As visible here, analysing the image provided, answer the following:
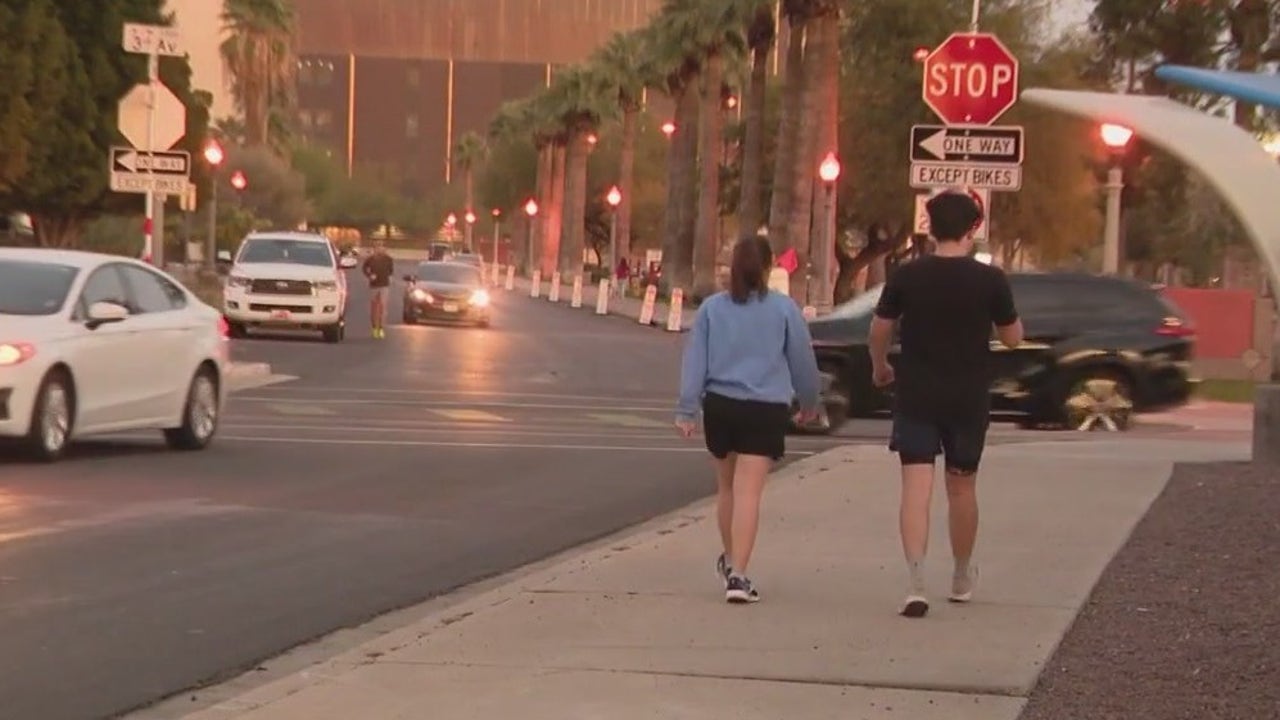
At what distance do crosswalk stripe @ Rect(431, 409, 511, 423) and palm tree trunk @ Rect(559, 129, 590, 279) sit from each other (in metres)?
75.3

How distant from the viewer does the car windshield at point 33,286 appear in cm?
1702

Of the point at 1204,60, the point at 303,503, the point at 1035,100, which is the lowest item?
the point at 303,503

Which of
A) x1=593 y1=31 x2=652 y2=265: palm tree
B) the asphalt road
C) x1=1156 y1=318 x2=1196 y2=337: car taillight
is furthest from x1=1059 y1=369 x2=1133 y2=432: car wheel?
x1=593 y1=31 x2=652 y2=265: palm tree

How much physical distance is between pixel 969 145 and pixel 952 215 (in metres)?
11.6

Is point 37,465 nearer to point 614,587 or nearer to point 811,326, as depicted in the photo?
point 614,587

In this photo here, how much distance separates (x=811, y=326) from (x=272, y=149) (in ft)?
292

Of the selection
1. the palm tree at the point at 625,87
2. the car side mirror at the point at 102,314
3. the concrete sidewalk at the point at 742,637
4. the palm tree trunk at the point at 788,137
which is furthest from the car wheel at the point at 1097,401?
the palm tree at the point at 625,87

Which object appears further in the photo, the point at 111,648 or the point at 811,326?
the point at 811,326

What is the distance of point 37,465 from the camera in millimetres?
16562

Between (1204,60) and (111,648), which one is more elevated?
(1204,60)

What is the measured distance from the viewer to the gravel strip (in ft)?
26.3

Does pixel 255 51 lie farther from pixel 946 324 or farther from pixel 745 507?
pixel 946 324

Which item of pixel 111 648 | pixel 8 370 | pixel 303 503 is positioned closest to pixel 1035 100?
pixel 111 648

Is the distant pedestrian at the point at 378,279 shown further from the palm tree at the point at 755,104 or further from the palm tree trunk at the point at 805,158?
the palm tree at the point at 755,104
